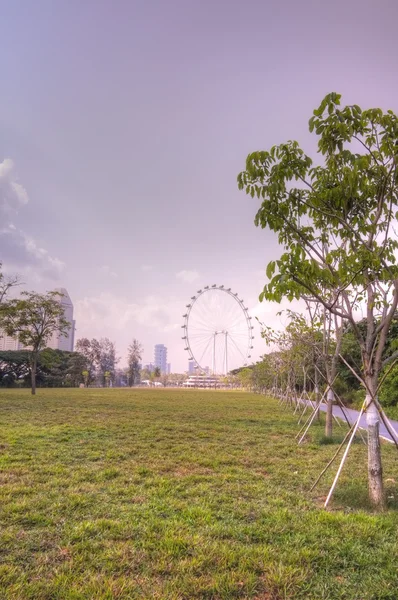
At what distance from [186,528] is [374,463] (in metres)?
2.69

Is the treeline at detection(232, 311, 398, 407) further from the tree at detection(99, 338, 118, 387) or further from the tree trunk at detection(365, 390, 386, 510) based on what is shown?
the tree at detection(99, 338, 118, 387)

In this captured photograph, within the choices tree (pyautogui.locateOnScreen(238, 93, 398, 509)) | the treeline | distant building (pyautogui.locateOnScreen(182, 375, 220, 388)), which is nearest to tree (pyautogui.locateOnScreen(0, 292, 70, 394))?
the treeline

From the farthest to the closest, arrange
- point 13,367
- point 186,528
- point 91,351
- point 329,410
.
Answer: point 91,351, point 13,367, point 329,410, point 186,528

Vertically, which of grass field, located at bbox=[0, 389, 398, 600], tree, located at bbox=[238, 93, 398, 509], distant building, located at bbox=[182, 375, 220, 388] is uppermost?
tree, located at bbox=[238, 93, 398, 509]

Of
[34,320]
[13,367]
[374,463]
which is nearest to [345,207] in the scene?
[374,463]

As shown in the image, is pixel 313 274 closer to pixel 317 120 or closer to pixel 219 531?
pixel 317 120

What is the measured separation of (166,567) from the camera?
11.1 feet

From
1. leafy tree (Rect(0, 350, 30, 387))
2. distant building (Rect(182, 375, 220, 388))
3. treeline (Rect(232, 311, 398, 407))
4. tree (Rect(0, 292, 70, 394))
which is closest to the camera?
treeline (Rect(232, 311, 398, 407))

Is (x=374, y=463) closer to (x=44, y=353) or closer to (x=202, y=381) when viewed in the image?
(x=44, y=353)

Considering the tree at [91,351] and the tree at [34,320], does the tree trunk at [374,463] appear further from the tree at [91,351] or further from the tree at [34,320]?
the tree at [91,351]

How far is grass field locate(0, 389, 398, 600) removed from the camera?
3.15 meters

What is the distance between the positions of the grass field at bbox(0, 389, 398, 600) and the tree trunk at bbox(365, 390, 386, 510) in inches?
7.3

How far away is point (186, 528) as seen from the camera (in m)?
4.21

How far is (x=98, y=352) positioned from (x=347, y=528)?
78389 mm
